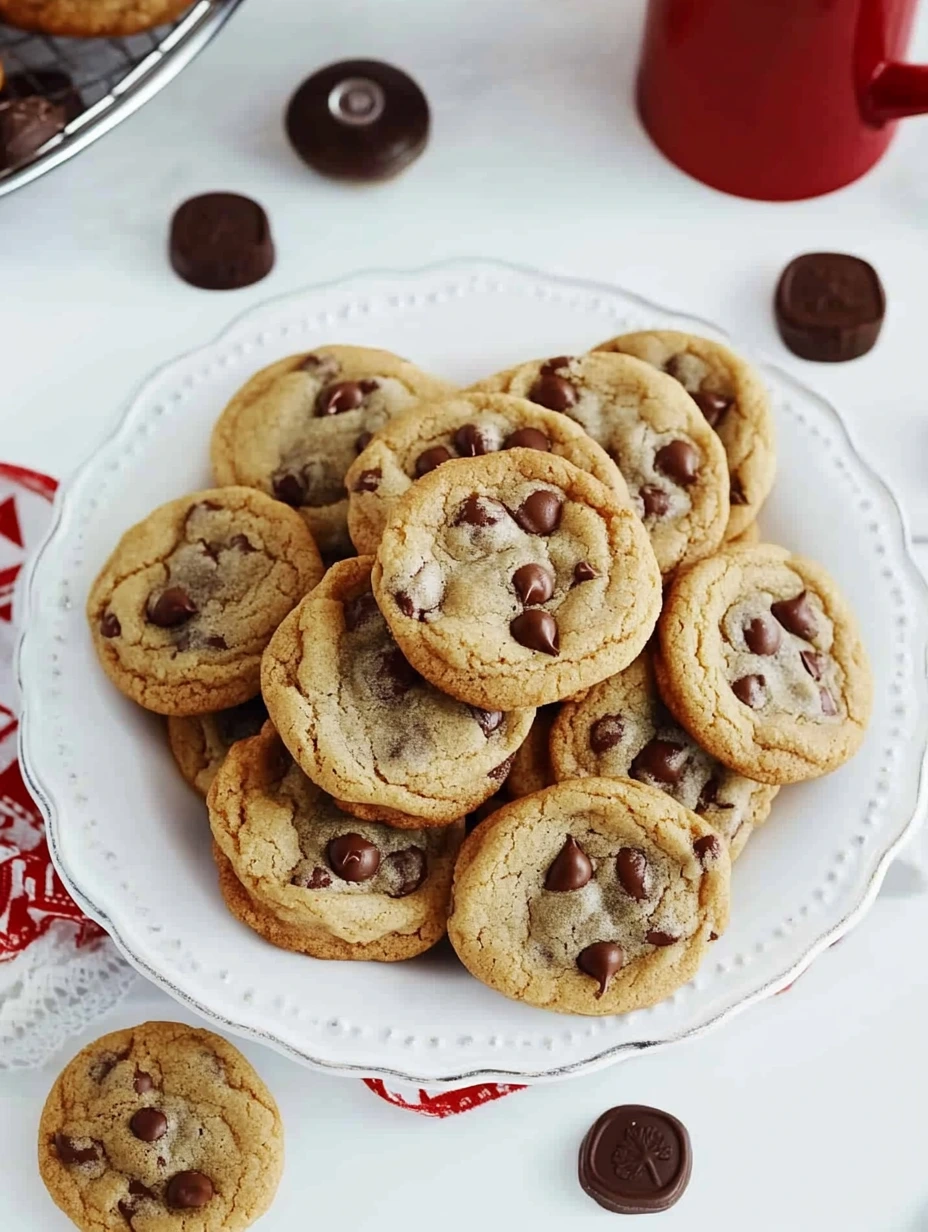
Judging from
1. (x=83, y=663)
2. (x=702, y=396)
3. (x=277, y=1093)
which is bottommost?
(x=277, y=1093)

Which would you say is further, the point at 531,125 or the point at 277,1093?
the point at 531,125

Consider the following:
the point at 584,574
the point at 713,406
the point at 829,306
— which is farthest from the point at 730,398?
the point at 829,306

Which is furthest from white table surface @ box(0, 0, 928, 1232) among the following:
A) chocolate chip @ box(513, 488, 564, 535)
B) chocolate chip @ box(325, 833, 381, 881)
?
chocolate chip @ box(513, 488, 564, 535)

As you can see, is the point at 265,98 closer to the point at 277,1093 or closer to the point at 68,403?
the point at 68,403

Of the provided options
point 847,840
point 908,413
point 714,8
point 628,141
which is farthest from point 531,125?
point 847,840

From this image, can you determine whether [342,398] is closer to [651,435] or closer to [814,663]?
[651,435]

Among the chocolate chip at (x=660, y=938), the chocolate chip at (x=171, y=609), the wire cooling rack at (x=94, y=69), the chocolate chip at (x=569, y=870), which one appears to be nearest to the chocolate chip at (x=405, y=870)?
the chocolate chip at (x=569, y=870)
